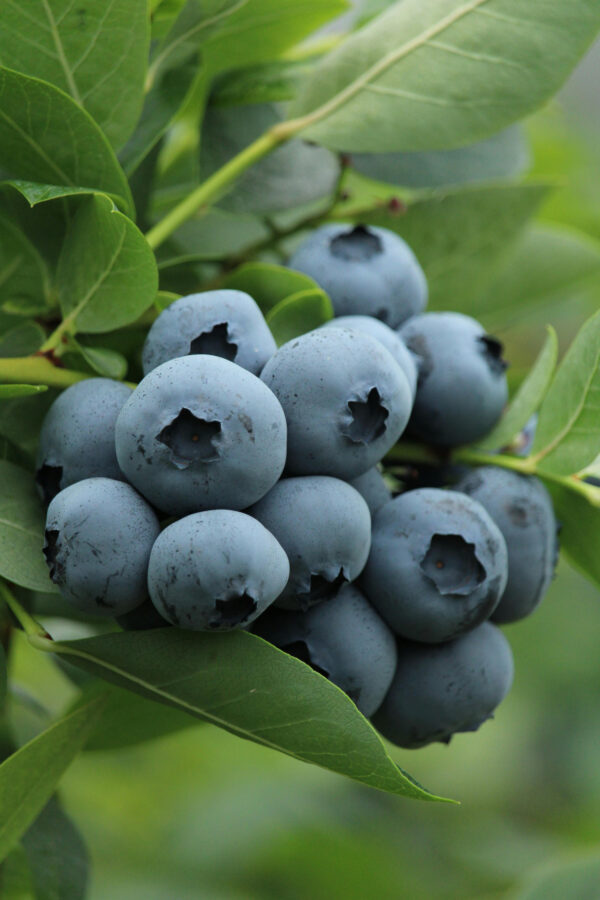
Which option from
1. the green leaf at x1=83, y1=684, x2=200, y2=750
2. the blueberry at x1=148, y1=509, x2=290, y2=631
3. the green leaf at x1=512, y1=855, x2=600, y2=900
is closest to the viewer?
the blueberry at x1=148, y1=509, x2=290, y2=631

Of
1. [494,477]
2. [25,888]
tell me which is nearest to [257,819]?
[25,888]

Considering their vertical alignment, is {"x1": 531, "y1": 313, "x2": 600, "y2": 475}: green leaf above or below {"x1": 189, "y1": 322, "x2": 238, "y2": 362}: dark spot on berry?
below

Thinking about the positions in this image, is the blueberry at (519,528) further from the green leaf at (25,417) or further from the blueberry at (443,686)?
the green leaf at (25,417)

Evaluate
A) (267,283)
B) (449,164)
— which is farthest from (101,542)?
(449,164)

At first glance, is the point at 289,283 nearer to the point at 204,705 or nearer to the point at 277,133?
the point at 277,133

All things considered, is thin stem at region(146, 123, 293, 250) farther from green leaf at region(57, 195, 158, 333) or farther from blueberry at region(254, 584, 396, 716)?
blueberry at region(254, 584, 396, 716)

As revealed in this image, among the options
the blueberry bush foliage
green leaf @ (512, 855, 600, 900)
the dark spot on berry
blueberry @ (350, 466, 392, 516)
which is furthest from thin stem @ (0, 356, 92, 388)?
green leaf @ (512, 855, 600, 900)
